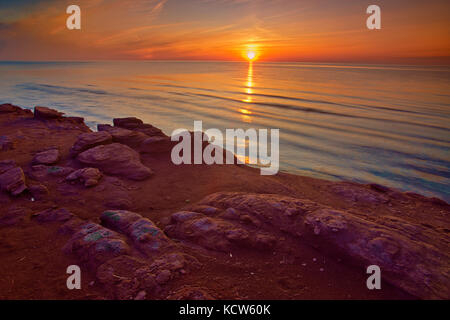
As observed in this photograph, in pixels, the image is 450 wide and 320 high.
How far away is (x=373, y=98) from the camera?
3222cm

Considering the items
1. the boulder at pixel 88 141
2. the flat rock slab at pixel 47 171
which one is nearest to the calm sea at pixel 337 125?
the boulder at pixel 88 141

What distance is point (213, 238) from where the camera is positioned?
4508 mm

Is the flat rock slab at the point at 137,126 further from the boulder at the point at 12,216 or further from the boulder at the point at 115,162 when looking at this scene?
the boulder at the point at 12,216

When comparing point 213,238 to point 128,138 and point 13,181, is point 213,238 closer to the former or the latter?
point 13,181

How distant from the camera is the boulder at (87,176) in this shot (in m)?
6.82

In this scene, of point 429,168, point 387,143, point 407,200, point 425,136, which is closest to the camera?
point 407,200

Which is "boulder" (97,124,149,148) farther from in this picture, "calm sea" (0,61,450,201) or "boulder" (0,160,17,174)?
"calm sea" (0,61,450,201)

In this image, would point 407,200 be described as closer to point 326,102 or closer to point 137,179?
point 137,179

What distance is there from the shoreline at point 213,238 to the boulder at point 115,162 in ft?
0.15

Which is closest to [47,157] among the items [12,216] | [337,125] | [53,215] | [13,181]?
[13,181]

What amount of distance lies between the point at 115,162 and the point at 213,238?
16.4 feet

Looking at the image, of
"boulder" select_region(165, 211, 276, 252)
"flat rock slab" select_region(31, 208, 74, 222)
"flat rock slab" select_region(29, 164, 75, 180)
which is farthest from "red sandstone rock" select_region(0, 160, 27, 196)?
"boulder" select_region(165, 211, 276, 252)
